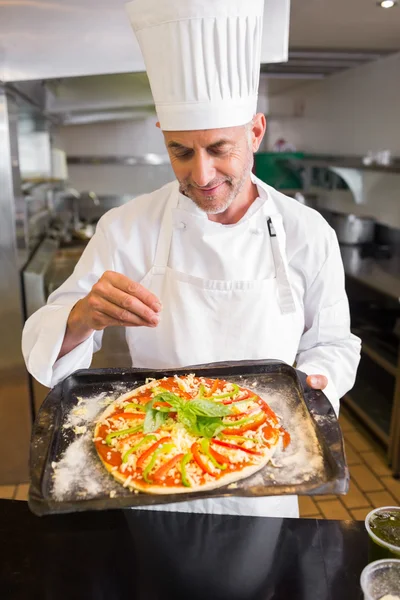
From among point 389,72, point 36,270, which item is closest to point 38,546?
point 36,270

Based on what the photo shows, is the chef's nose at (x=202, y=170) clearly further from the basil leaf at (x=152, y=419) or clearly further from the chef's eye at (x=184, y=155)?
the basil leaf at (x=152, y=419)

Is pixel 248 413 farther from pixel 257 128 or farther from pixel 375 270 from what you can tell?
pixel 375 270

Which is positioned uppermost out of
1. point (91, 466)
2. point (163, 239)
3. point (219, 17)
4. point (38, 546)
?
point (219, 17)

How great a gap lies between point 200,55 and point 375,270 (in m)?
2.55

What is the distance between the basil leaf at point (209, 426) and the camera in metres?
1.27

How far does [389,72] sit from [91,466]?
11.4ft

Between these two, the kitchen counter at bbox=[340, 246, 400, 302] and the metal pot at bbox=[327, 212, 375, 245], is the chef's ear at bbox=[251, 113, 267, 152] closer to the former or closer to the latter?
the kitchen counter at bbox=[340, 246, 400, 302]

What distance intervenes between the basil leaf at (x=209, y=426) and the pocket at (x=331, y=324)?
1.68ft

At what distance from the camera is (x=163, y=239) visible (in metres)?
1.58

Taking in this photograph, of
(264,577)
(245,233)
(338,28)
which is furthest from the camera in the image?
(338,28)

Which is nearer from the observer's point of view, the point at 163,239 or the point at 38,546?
the point at 38,546

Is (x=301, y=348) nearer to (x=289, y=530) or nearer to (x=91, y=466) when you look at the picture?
(x=289, y=530)

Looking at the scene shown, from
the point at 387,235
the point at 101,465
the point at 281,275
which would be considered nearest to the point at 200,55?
the point at 281,275

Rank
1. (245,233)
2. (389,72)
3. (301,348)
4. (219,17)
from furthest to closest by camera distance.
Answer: (389,72)
(301,348)
(245,233)
(219,17)
